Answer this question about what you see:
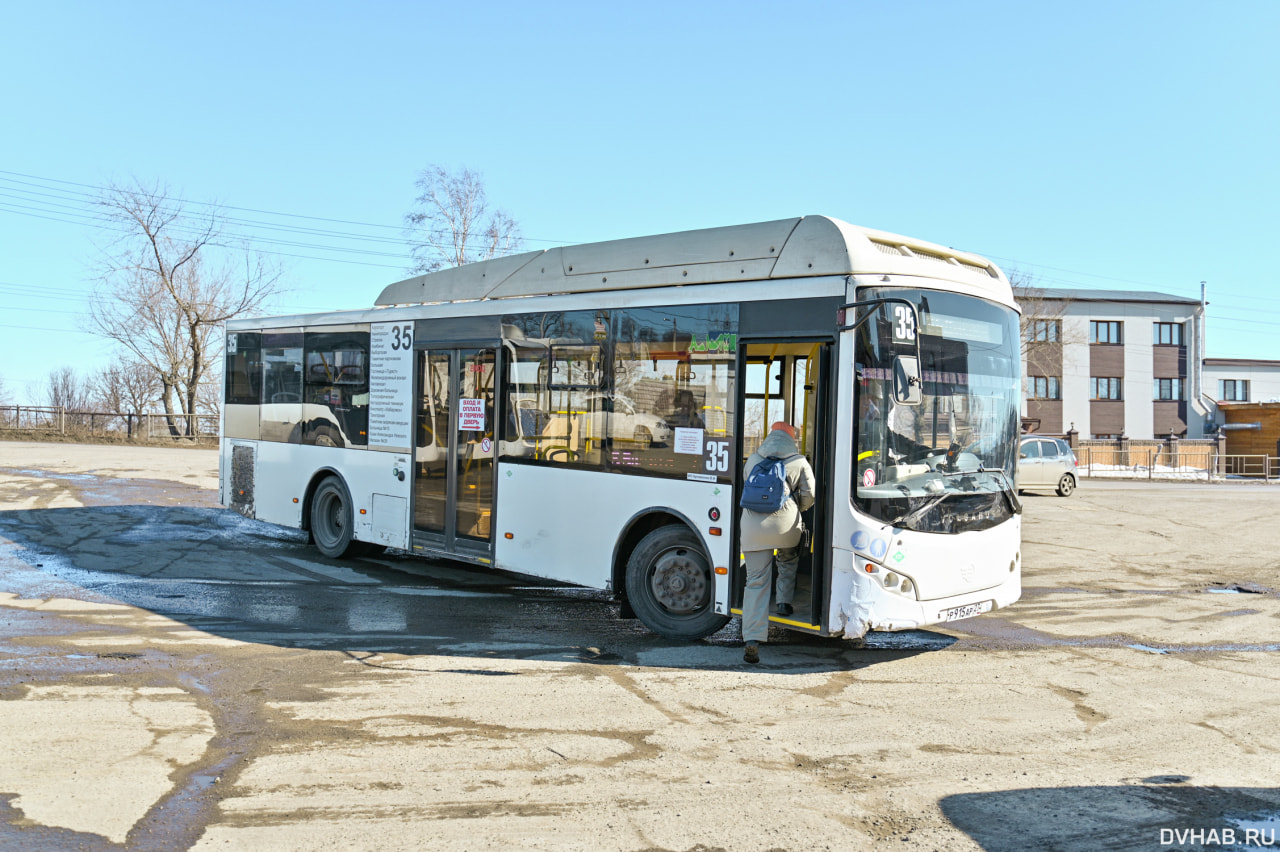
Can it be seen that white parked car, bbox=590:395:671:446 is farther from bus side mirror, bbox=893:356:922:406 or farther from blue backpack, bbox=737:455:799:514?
bus side mirror, bbox=893:356:922:406

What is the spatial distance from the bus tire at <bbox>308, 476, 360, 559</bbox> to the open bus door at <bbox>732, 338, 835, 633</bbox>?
6.06 m

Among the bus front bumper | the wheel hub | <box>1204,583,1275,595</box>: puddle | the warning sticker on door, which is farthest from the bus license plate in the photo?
<box>1204,583,1275,595</box>: puddle

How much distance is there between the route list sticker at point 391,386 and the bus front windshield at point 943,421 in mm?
5638

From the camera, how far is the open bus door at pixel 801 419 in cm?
713

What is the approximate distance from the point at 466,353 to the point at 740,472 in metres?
3.77

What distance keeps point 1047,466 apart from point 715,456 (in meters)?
22.3

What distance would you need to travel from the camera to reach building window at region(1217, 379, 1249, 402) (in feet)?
200

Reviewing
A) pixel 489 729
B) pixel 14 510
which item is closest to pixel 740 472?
pixel 489 729

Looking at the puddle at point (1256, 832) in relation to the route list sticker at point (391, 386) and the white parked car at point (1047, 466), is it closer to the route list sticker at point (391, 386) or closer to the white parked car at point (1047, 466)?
the route list sticker at point (391, 386)

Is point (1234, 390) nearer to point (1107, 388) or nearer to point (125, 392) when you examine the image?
point (1107, 388)

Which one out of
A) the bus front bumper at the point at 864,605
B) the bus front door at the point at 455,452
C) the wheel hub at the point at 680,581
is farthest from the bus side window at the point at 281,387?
the bus front bumper at the point at 864,605

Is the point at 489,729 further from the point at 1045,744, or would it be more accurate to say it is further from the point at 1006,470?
the point at 1006,470

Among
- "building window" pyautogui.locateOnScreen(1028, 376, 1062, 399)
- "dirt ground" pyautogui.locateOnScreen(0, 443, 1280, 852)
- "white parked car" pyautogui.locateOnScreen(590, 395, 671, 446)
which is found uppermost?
"building window" pyautogui.locateOnScreen(1028, 376, 1062, 399)

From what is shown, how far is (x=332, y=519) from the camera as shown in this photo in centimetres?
1220
